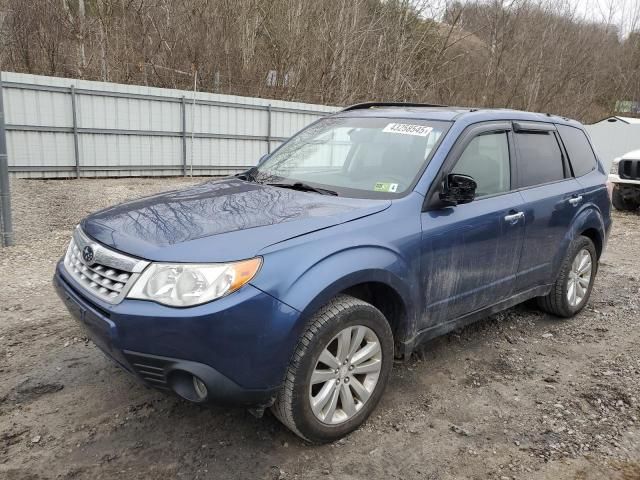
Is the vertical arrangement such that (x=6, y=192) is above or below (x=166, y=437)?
above

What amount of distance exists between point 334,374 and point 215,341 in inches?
28.7

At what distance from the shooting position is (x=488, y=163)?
12.6ft

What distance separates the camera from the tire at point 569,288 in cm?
460

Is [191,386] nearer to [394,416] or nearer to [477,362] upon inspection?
[394,416]

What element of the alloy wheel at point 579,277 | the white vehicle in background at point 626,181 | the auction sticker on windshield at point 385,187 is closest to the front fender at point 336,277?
the auction sticker on windshield at point 385,187

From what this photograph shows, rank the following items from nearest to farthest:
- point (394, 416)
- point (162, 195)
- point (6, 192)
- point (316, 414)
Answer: point (316, 414) → point (394, 416) → point (162, 195) → point (6, 192)

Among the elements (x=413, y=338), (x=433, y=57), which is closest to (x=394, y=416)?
(x=413, y=338)

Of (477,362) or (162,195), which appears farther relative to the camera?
(477,362)

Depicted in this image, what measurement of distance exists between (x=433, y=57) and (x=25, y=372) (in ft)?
64.3

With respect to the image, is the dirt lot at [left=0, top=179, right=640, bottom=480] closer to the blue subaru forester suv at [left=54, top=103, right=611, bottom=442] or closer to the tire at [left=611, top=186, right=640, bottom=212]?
the blue subaru forester suv at [left=54, top=103, right=611, bottom=442]

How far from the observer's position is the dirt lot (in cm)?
271

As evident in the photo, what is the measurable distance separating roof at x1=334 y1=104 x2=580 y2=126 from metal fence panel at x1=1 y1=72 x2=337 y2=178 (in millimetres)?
8881

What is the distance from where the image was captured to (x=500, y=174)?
12.8 feet

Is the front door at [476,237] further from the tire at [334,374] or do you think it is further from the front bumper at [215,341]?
the front bumper at [215,341]
